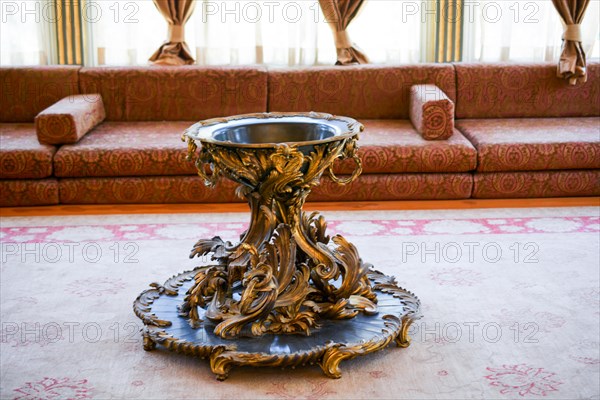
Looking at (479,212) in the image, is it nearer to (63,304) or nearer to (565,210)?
(565,210)

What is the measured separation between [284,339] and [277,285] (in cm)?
21

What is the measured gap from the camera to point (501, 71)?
5.89 metres

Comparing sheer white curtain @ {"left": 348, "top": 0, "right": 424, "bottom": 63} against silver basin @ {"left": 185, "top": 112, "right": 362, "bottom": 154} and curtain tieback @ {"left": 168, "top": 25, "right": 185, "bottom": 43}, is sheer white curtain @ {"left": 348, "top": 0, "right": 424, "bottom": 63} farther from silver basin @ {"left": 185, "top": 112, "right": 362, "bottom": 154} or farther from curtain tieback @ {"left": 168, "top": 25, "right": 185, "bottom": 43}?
silver basin @ {"left": 185, "top": 112, "right": 362, "bottom": 154}

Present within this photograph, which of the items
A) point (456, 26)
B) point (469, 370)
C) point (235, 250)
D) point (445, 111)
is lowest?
point (469, 370)

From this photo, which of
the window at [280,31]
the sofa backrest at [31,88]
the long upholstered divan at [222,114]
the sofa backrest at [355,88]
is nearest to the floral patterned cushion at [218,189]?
the long upholstered divan at [222,114]

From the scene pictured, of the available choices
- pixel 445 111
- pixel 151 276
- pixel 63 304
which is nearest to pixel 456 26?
pixel 445 111

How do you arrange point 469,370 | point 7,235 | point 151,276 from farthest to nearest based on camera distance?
point 7,235 < point 151,276 < point 469,370

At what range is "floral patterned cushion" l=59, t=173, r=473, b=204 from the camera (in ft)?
16.9

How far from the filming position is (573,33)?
6.11m

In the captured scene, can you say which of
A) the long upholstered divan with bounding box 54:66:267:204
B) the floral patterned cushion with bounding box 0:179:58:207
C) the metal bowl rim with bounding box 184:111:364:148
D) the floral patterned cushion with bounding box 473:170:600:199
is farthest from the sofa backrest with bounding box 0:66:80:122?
the floral patterned cushion with bounding box 473:170:600:199

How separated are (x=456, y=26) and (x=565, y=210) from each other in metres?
2.11

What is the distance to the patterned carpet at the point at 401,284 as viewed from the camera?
2.89 m

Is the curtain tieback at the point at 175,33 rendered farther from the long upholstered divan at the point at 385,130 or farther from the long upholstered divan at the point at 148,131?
the long upholstered divan at the point at 385,130

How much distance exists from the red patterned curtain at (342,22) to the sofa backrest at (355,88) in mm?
455
